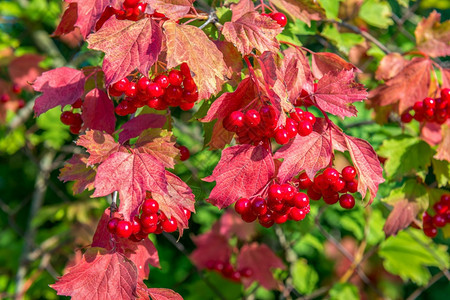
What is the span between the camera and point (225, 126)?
3.13 ft

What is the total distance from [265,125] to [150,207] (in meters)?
0.29

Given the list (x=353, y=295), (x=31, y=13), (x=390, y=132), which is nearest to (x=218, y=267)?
(x=353, y=295)

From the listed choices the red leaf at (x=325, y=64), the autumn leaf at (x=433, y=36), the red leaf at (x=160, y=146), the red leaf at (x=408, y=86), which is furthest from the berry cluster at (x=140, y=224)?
the autumn leaf at (x=433, y=36)

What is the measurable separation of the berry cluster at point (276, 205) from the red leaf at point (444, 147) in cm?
65

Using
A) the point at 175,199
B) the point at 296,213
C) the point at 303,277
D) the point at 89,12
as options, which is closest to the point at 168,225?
the point at 175,199

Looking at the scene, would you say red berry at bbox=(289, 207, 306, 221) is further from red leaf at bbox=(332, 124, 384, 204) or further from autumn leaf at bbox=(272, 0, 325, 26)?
autumn leaf at bbox=(272, 0, 325, 26)

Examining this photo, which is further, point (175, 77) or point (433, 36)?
point (433, 36)

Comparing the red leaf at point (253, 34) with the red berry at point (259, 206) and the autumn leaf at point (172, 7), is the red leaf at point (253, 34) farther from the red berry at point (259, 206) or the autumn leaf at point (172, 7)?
the red berry at point (259, 206)

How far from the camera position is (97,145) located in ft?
3.09

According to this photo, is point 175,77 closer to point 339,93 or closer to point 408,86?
point 339,93

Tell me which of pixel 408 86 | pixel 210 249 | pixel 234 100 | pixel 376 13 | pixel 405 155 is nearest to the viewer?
pixel 234 100

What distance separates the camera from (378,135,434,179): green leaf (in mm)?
1494

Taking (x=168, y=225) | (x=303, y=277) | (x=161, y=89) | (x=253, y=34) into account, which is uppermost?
(x=253, y=34)

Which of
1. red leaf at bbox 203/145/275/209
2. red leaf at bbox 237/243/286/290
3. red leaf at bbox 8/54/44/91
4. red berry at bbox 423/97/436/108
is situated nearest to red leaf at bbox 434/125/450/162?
red berry at bbox 423/97/436/108
